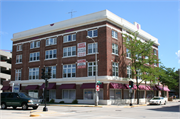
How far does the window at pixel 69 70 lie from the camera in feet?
119

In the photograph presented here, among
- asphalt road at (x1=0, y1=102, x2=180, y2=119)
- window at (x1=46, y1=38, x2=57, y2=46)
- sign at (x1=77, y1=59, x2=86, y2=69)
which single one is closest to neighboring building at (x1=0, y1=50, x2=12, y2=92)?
window at (x1=46, y1=38, x2=57, y2=46)

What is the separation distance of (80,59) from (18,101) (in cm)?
1549

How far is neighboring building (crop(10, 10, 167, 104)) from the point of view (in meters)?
33.2

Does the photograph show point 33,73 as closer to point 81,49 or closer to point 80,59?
point 80,59

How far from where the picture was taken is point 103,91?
107 feet

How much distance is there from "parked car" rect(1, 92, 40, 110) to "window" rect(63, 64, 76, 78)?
14.5 m

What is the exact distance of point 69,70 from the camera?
121ft

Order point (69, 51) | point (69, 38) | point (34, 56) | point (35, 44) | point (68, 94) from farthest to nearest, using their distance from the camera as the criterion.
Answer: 1. point (35, 44)
2. point (34, 56)
3. point (69, 38)
4. point (69, 51)
5. point (68, 94)

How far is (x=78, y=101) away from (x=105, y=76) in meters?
6.87

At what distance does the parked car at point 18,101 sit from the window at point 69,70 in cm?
1454

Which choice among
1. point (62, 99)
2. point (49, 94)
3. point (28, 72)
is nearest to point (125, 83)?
point (62, 99)

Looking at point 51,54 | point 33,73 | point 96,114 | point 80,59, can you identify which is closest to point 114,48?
point 80,59

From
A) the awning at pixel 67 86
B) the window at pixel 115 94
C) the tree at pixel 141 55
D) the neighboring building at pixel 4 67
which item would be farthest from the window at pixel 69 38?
the neighboring building at pixel 4 67

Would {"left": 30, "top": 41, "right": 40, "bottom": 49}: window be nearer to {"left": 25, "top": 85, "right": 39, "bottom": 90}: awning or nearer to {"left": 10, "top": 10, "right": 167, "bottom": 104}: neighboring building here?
{"left": 10, "top": 10, "right": 167, "bottom": 104}: neighboring building
